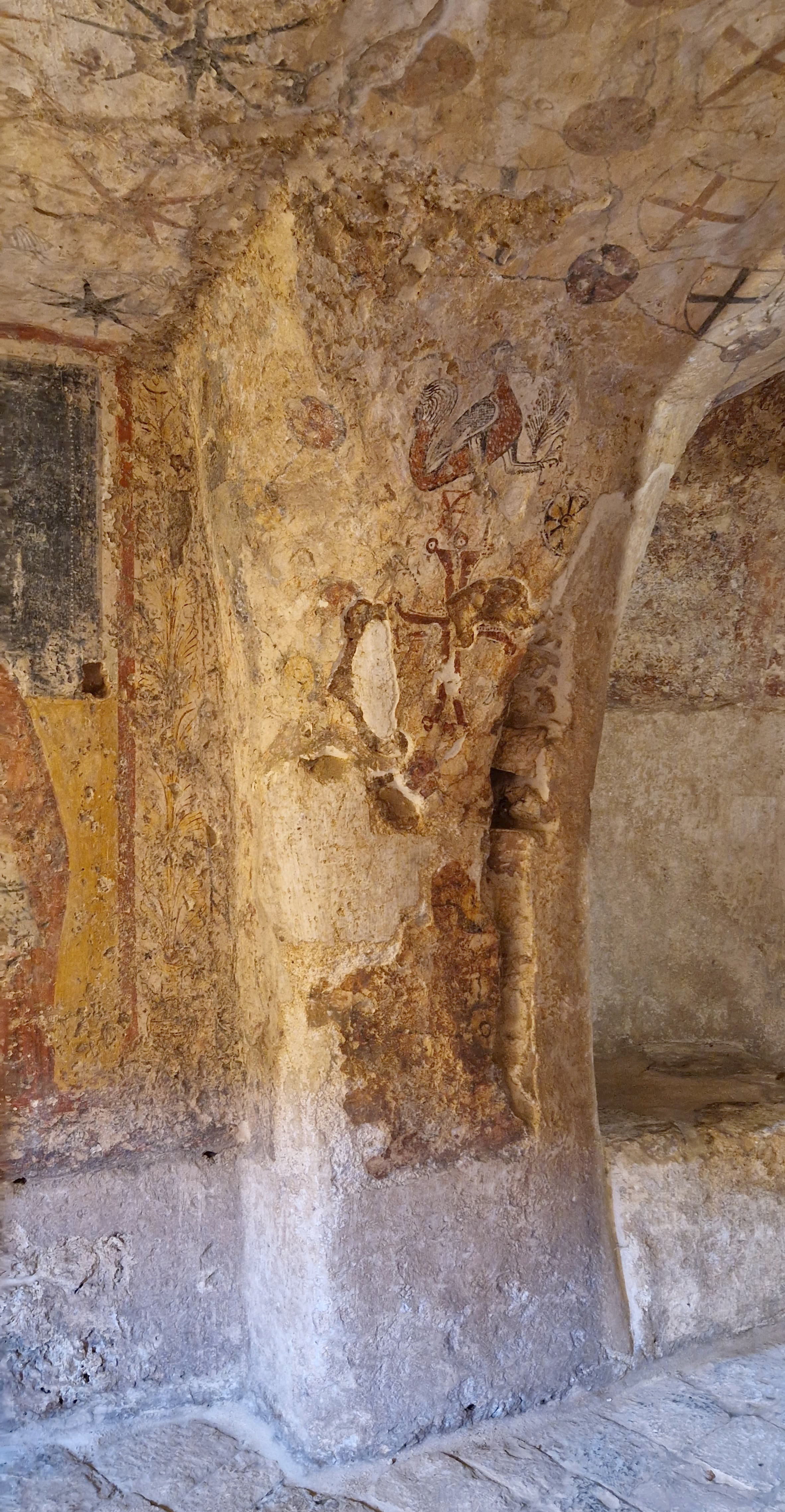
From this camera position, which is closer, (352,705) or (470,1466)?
(470,1466)

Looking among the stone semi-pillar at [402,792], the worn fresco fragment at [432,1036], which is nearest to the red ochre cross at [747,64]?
the stone semi-pillar at [402,792]

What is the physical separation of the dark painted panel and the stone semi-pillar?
1.07ft

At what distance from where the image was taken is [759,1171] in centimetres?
327

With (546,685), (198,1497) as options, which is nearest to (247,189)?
(546,685)

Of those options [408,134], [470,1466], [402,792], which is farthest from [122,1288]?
[408,134]

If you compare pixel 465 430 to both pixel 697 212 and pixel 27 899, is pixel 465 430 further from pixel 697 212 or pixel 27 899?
pixel 27 899

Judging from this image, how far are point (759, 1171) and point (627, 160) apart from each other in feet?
9.12

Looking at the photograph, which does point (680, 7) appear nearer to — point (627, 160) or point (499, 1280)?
point (627, 160)

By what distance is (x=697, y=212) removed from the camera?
2.48 metres

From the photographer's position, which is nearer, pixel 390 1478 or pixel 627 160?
pixel 627 160

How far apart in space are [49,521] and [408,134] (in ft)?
4.33

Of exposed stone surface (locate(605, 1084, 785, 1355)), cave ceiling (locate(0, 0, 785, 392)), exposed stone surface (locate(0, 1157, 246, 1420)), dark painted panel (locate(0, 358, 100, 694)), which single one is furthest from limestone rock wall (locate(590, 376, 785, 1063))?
dark painted panel (locate(0, 358, 100, 694))

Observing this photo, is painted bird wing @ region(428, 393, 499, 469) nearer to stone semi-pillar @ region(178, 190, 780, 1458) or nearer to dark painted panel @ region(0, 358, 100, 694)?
stone semi-pillar @ region(178, 190, 780, 1458)

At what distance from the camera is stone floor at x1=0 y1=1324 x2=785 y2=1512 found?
248 centimetres
